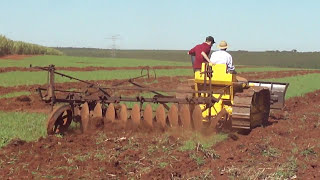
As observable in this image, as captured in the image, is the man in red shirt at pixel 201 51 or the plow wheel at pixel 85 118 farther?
the man in red shirt at pixel 201 51

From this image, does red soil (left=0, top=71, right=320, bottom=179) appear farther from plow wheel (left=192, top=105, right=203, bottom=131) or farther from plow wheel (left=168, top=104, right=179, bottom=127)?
plow wheel (left=192, top=105, right=203, bottom=131)

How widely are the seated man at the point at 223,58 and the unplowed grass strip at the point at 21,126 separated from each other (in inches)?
155

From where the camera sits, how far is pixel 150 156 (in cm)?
785

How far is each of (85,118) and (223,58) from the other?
3.21 metres

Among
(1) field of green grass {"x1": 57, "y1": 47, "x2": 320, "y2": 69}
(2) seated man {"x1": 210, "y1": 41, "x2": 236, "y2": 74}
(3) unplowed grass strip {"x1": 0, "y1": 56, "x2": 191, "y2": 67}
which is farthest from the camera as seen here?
(1) field of green grass {"x1": 57, "y1": 47, "x2": 320, "y2": 69}

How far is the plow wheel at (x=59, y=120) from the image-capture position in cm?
938

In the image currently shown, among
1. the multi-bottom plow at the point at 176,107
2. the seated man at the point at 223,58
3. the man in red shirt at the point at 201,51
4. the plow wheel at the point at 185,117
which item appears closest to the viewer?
the multi-bottom plow at the point at 176,107

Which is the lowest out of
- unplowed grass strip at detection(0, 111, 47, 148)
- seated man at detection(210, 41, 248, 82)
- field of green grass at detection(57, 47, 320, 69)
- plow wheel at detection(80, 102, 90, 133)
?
field of green grass at detection(57, 47, 320, 69)

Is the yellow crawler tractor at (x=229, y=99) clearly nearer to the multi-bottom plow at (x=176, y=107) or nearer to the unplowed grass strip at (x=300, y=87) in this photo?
the multi-bottom plow at (x=176, y=107)

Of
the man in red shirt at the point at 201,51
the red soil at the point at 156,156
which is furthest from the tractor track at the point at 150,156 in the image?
the man in red shirt at the point at 201,51

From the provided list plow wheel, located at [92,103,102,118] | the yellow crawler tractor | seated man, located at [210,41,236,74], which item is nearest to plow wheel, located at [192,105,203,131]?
the yellow crawler tractor

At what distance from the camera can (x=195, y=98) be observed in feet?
33.2

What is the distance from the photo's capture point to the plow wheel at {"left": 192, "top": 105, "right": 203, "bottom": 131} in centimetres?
993

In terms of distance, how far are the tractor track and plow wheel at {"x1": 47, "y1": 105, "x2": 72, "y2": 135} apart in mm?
347
